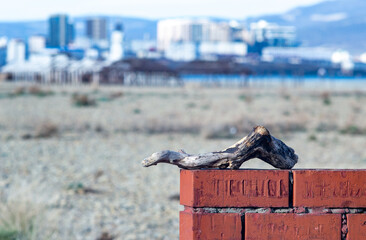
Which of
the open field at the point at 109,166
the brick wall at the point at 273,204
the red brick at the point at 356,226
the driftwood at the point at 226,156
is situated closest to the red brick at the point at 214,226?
the brick wall at the point at 273,204

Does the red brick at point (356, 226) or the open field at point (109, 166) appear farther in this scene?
the open field at point (109, 166)

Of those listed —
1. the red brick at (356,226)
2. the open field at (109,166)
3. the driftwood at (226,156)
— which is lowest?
the open field at (109,166)

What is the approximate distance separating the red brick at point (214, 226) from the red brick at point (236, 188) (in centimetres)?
4

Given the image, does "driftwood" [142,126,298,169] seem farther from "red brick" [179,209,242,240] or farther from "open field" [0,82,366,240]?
"open field" [0,82,366,240]

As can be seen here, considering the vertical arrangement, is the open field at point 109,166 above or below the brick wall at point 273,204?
below

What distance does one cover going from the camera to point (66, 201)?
8.59 meters

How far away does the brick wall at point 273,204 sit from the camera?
241cm

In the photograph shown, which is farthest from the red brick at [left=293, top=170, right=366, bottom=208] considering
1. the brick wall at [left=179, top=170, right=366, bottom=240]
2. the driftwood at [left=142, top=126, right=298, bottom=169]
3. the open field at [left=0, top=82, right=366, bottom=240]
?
the open field at [left=0, top=82, right=366, bottom=240]

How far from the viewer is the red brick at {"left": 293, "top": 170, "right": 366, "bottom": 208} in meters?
2.44

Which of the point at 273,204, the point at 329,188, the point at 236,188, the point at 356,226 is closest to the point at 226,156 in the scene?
the point at 236,188

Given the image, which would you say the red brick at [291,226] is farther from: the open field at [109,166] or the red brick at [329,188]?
the open field at [109,166]

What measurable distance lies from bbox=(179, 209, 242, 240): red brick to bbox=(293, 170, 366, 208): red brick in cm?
22

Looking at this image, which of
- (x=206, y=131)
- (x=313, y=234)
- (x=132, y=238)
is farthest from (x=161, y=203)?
(x=206, y=131)

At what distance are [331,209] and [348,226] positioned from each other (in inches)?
3.2
